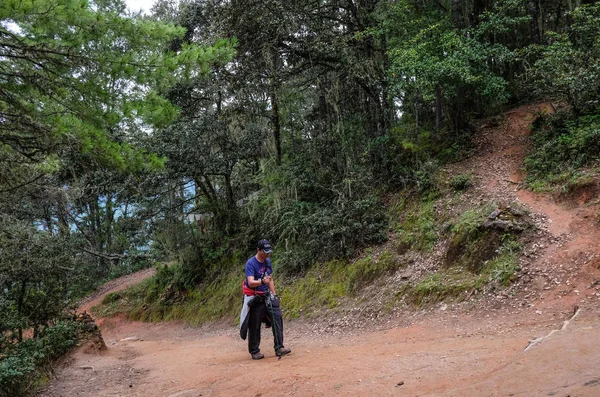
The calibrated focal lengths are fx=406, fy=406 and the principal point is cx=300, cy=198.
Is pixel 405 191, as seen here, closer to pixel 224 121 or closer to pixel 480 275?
pixel 480 275

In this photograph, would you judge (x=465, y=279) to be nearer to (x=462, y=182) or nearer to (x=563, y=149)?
(x=462, y=182)

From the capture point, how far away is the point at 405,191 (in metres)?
11.2

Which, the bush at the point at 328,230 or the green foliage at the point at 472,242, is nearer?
the green foliage at the point at 472,242

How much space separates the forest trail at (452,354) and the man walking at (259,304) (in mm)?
324

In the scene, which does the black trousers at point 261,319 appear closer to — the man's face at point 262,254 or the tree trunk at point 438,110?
the man's face at point 262,254

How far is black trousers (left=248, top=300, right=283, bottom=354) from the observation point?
5773 millimetres

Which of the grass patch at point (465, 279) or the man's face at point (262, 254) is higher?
the man's face at point (262, 254)

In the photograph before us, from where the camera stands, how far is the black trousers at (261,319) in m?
5.77

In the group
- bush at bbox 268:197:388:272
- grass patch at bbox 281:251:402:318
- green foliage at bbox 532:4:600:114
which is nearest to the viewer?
green foliage at bbox 532:4:600:114

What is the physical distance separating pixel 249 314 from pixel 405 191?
6.69 metres

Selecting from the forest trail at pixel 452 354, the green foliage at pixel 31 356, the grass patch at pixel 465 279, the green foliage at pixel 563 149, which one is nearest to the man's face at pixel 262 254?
the forest trail at pixel 452 354

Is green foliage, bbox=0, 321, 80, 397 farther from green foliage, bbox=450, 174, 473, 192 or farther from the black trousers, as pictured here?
Answer: green foliage, bbox=450, 174, 473, 192

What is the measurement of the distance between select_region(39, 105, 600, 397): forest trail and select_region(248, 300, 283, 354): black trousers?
0.29 meters

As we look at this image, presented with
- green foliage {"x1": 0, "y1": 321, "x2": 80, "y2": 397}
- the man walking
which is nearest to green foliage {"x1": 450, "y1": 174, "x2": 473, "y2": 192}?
the man walking
